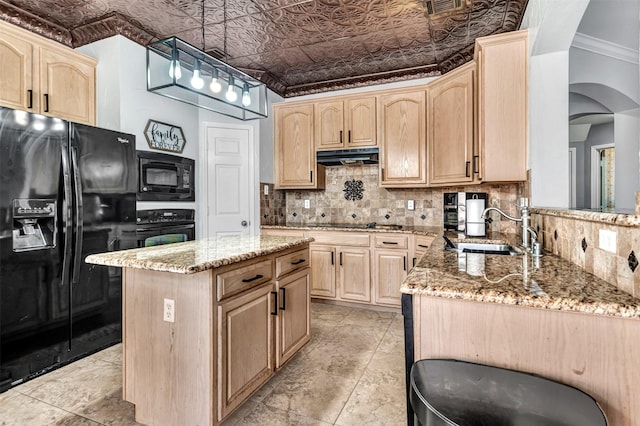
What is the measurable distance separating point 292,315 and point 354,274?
1.47 meters

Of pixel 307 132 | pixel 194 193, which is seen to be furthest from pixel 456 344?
pixel 307 132

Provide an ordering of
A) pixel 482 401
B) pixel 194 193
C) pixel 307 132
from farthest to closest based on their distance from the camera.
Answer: pixel 307 132 → pixel 194 193 → pixel 482 401

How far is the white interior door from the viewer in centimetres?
379

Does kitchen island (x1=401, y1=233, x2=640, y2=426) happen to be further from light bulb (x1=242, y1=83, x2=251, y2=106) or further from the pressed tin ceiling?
the pressed tin ceiling

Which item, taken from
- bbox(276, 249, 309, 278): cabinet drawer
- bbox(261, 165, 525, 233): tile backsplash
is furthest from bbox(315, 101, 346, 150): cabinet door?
bbox(276, 249, 309, 278): cabinet drawer

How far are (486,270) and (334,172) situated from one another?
3142 millimetres

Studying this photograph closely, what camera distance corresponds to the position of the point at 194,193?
3590 mm

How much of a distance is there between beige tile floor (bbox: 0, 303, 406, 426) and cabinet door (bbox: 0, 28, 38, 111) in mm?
1965

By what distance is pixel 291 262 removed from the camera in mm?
2264

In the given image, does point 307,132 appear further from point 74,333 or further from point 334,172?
point 74,333

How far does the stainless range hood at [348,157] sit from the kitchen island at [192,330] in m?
2.25

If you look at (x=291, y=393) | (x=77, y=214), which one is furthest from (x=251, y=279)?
(x=77, y=214)

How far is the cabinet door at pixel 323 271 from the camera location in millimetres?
3730

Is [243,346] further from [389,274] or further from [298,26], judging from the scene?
[298,26]
